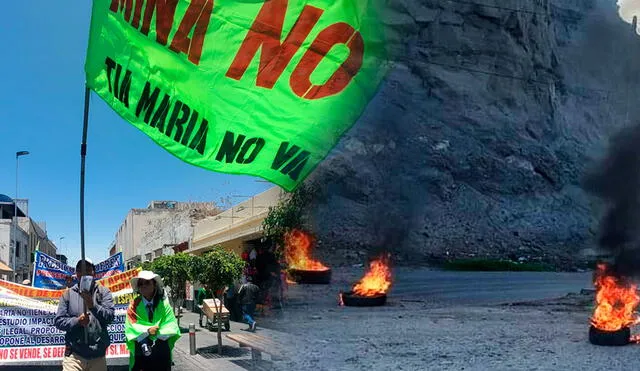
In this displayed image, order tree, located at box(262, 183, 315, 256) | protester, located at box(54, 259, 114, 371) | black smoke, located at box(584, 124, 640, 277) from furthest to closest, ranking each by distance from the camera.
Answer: black smoke, located at box(584, 124, 640, 277)
tree, located at box(262, 183, 315, 256)
protester, located at box(54, 259, 114, 371)

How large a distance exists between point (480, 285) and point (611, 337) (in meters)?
2.25

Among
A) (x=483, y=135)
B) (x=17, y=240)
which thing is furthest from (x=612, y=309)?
(x=17, y=240)

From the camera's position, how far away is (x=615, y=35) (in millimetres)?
9898

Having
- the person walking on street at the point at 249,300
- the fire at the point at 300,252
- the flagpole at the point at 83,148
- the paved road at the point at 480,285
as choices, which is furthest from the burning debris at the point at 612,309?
the flagpole at the point at 83,148

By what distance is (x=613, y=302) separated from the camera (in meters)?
10.5

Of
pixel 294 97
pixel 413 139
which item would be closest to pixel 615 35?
pixel 413 139

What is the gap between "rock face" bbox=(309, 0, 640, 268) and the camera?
8625mm

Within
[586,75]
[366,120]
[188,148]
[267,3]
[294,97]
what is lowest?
[188,148]

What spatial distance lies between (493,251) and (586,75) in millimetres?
3872

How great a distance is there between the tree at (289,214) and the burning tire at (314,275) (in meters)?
0.40

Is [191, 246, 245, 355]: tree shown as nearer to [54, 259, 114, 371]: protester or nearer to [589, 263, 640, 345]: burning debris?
A: [54, 259, 114, 371]: protester

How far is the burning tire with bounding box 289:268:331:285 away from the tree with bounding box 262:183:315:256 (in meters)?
0.40

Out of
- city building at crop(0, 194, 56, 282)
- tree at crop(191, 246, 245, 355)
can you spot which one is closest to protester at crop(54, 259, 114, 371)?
tree at crop(191, 246, 245, 355)

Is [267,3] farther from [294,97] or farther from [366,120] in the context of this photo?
[366,120]
